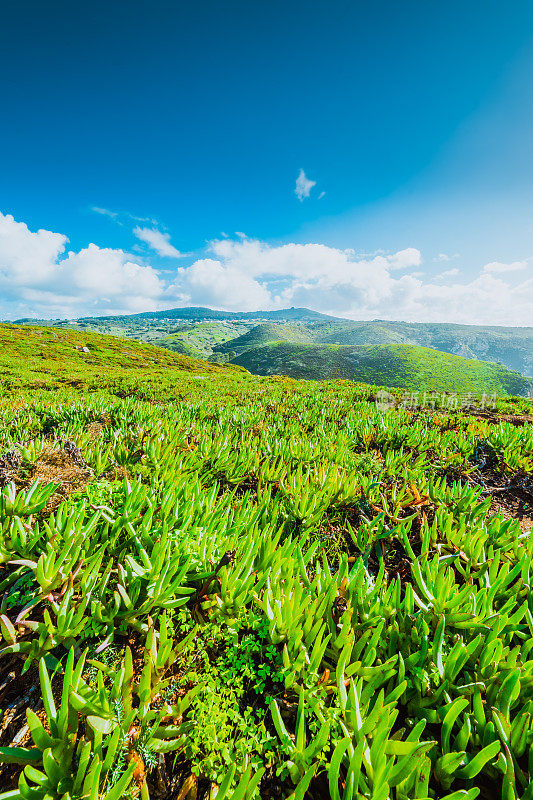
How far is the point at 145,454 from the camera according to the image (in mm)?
3611

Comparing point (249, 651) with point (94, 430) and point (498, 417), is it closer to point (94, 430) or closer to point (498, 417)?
point (94, 430)

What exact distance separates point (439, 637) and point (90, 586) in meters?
1.86

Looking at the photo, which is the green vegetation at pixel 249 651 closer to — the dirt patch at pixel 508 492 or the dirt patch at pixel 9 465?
the dirt patch at pixel 9 465

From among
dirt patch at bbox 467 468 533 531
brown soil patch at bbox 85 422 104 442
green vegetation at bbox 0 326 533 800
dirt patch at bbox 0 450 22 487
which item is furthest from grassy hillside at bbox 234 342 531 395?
dirt patch at bbox 0 450 22 487

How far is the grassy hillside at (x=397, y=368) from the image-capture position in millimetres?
85188

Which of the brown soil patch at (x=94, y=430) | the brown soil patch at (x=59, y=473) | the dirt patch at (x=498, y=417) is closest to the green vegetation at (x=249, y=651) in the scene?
the brown soil patch at (x=59, y=473)

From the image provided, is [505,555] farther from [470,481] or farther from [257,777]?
[257,777]

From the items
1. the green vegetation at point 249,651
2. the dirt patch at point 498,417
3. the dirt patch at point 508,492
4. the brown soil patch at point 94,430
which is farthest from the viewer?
the dirt patch at point 498,417

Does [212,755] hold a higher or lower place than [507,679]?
lower

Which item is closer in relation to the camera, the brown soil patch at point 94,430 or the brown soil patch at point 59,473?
the brown soil patch at point 59,473

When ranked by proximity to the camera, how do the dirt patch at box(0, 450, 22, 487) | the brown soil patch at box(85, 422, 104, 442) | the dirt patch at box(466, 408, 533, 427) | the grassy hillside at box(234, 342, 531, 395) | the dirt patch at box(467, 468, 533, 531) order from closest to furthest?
the dirt patch at box(0, 450, 22, 487) → the dirt patch at box(467, 468, 533, 531) → the brown soil patch at box(85, 422, 104, 442) → the dirt patch at box(466, 408, 533, 427) → the grassy hillside at box(234, 342, 531, 395)

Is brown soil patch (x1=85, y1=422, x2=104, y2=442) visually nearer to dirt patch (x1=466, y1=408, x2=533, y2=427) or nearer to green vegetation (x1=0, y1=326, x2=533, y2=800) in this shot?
green vegetation (x1=0, y1=326, x2=533, y2=800)

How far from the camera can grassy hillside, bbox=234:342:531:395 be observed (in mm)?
85188

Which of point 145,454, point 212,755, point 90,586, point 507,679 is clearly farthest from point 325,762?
point 145,454
